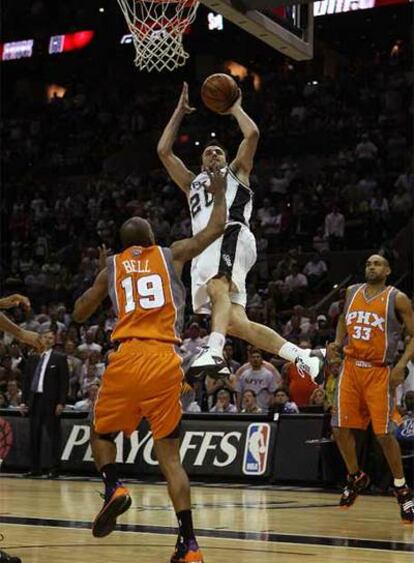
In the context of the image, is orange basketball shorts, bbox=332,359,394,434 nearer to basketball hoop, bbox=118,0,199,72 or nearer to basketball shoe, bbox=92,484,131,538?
basketball hoop, bbox=118,0,199,72

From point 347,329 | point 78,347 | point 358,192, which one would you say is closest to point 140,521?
point 347,329

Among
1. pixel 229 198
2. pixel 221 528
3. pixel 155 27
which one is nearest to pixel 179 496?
pixel 221 528

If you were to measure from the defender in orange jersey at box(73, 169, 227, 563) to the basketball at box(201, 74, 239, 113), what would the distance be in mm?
1491

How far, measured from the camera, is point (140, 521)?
7695 mm

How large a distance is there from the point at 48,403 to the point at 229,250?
6120 millimetres

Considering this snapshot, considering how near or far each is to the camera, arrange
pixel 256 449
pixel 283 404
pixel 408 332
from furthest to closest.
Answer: pixel 283 404 < pixel 256 449 < pixel 408 332

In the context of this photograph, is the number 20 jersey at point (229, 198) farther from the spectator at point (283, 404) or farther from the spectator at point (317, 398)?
the spectator at point (317, 398)

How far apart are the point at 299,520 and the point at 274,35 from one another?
344cm

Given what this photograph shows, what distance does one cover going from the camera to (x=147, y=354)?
550cm

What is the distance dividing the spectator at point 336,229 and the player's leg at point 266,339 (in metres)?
10.8

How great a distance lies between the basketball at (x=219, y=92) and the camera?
7.01 m

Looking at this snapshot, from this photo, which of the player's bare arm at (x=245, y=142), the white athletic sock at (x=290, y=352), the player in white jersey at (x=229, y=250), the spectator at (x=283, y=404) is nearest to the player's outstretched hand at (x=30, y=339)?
the player in white jersey at (x=229, y=250)

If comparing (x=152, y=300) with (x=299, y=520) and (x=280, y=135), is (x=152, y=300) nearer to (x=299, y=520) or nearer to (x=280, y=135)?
(x=299, y=520)

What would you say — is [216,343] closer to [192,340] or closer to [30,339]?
[30,339]
